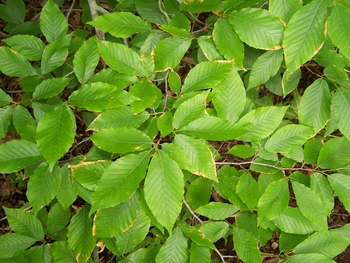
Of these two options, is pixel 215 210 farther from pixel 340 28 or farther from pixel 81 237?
pixel 340 28

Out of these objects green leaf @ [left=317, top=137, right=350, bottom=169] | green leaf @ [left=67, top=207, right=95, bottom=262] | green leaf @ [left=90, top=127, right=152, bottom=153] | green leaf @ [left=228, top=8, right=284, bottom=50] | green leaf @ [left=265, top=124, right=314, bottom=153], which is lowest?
green leaf @ [left=67, top=207, right=95, bottom=262]

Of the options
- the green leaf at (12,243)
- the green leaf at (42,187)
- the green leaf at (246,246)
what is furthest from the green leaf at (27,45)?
the green leaf at (246,246)

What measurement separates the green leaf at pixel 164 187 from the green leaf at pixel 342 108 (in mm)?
706

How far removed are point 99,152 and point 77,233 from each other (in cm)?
36

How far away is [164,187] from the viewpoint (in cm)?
104

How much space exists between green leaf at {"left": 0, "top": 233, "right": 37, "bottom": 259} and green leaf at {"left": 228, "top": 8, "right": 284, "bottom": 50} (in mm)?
1263

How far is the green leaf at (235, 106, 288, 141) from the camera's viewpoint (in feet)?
4.06

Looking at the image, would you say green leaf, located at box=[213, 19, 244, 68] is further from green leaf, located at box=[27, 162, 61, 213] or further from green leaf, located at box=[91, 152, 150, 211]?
green leaf, located at box=[27, 162, 61, 213]

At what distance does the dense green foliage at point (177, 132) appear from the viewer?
42.1 inches

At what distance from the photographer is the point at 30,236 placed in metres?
1.50

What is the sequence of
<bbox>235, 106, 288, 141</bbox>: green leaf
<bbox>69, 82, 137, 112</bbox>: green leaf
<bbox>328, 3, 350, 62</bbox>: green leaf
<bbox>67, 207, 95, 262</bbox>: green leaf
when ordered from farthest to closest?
<bbox>67, 207, 95, 262</bbox>: green leaf, <bbox>235, 106, 288, 141</bbox>: green leaf, <bbox>69, 82, 137, 112</bbox>: green leaf, <bbox>328, 3, 350, 62</bbox>: green leaf

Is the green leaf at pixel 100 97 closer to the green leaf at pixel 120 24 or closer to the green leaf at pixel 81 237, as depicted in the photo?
the green leaf at pixel 120 24

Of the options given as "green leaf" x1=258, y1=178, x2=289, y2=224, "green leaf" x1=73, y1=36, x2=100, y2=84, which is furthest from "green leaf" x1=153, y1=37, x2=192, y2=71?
"green leaf" x1=258, y1=178, x2=289, y2=224

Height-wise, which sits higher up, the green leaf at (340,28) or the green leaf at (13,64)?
the green leaf at (340,28)
